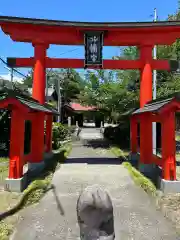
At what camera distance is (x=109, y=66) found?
1142 cm

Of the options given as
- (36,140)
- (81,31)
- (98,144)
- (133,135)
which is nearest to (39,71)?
(81,31)

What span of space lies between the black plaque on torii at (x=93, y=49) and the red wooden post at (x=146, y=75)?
74.1 inches

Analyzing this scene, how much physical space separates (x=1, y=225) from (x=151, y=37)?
942cm

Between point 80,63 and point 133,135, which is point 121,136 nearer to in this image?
point 133,135

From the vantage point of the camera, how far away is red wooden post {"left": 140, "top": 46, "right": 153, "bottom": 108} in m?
11.4

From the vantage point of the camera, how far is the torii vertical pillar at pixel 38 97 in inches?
431

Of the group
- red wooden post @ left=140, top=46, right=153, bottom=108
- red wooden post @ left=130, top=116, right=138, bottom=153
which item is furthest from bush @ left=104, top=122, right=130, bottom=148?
red wooden post @ left=140, top=46, right=153, bottom=108

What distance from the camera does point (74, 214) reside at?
619cm

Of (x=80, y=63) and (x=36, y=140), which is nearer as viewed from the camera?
(x=36, y=140)

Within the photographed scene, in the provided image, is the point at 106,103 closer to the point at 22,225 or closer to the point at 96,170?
the point at 96,170

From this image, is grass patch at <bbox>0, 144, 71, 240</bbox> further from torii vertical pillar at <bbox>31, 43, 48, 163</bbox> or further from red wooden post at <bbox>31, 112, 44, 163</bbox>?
torii vertical pillar at <bbox>31, 43, 48, 163</bbox>

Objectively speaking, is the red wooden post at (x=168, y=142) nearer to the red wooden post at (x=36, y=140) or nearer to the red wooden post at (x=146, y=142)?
the red wooden post at (x=146, y=142)

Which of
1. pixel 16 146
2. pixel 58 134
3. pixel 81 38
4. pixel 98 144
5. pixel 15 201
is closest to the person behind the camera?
pixel 15 201

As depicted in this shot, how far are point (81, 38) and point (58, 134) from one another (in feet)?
Answer: 39.8
